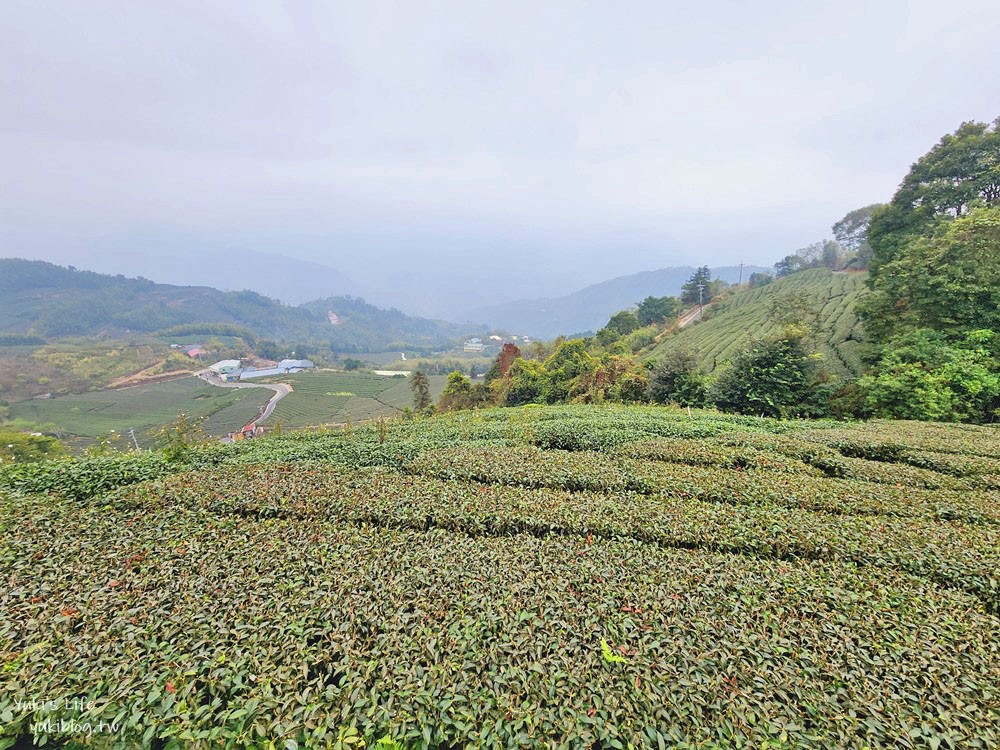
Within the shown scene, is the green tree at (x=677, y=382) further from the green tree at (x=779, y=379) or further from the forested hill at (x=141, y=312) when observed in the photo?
the forested hill at (x=141, y=312)

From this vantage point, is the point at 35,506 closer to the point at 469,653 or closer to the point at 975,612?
the point at 469,653

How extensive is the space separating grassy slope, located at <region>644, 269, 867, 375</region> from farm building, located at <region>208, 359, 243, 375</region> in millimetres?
79857

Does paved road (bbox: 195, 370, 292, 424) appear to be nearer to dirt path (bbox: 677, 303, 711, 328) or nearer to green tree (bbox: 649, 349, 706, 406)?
green tree (bbox: 649, 349, 706, 406)

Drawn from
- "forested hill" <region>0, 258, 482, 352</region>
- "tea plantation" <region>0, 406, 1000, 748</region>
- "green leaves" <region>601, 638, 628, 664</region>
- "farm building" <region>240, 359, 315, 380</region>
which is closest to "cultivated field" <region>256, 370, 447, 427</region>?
"farm building" <region>240, 359, 315, 380</region>

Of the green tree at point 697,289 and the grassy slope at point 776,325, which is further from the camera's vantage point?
the green tree at point 697,289

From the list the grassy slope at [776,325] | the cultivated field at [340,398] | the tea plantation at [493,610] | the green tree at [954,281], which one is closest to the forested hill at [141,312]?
the cultivated field at [340,398]

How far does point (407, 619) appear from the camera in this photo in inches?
118

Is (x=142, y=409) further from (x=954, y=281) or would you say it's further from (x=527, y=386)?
(x=954, y=281)

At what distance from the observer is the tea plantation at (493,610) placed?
2291 millimetres

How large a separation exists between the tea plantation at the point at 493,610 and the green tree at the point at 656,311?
48.0 metres

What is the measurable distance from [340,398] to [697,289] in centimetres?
5364

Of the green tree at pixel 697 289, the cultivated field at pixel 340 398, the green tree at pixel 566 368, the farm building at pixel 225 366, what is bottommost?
the cultivated field at pixel 340 398

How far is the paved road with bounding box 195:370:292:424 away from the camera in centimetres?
4912

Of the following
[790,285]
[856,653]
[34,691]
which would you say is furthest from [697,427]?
[790,285]
